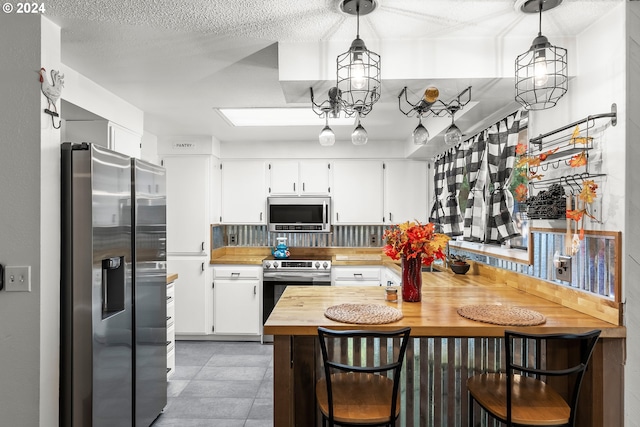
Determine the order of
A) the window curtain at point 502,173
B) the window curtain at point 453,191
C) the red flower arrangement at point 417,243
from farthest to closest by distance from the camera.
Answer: the window curtain at point 453,191 < the window curtain at point 502,173 < the red flower arrangement at point 417,243

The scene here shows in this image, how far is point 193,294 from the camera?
430 centimetres

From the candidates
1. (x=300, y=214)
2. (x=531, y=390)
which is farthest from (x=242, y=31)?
(x=300, y=214)

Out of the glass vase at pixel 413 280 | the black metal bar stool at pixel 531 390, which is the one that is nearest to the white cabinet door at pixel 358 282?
the glass vase at pixel 413 280

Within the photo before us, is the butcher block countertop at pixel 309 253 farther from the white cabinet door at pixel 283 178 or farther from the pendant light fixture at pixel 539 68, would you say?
the pendant light fixture at pixel 539 68

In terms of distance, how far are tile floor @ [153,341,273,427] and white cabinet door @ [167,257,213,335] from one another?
18cm

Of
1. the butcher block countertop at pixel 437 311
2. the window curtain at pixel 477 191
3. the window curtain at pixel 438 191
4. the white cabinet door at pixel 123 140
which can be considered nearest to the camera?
the butcher block countertop at pixel 437 311

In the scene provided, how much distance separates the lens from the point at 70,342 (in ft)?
6.22

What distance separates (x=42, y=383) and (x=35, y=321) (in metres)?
0.29

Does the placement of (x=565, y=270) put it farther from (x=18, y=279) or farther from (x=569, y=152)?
(x=18, y=279)

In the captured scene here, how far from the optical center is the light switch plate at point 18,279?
1.79 m

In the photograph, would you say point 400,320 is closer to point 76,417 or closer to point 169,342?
point 76,417

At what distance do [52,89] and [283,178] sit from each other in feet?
9.63

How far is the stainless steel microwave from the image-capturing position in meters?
4.55

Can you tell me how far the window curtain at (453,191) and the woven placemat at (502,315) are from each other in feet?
5.65
